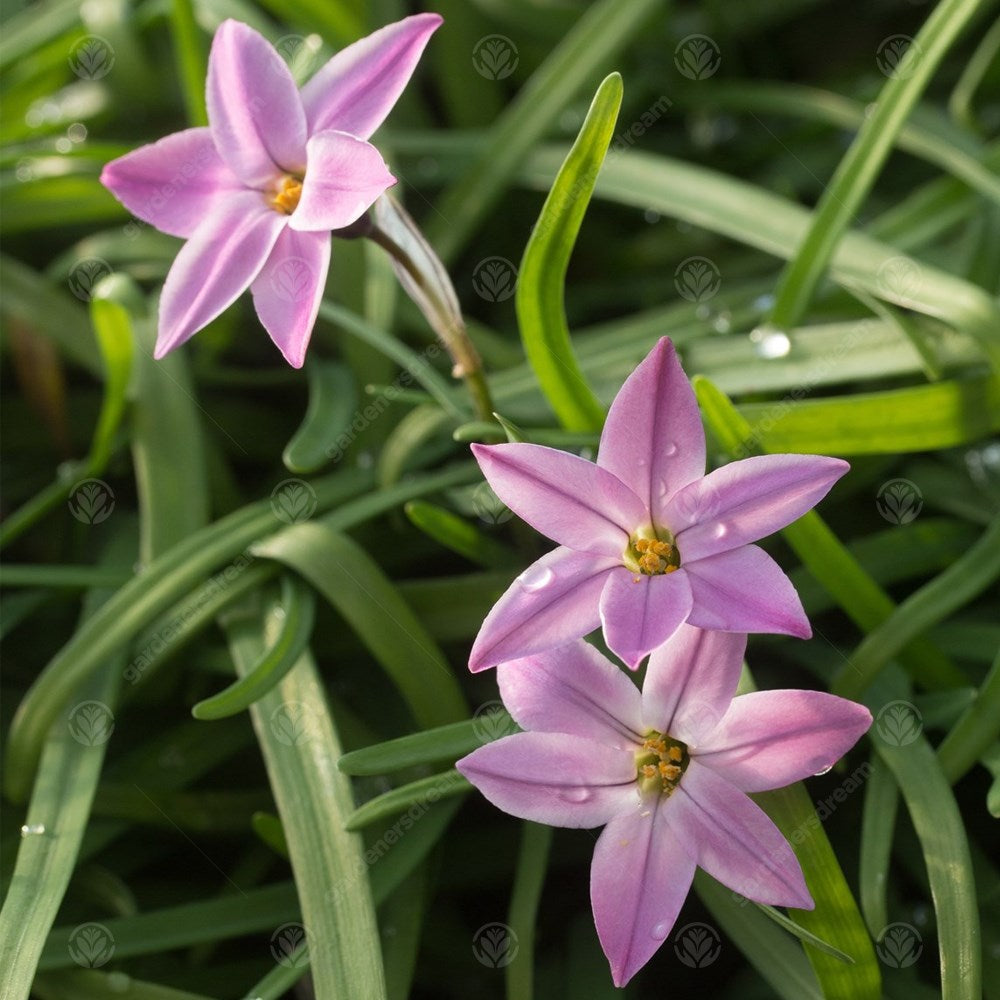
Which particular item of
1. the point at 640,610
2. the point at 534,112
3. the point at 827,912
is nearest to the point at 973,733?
the point at 827,912

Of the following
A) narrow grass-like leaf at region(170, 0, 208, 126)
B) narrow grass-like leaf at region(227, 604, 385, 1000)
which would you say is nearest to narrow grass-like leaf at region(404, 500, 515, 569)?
narrow grass-like leaf at region(227, 604, 385, 1000)

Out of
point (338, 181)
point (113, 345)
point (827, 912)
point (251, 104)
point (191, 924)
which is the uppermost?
point (113, 345)

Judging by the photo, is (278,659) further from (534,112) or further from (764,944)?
(534,112)

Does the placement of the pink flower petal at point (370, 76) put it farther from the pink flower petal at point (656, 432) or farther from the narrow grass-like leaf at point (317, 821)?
the narrow grass-like leaf at point (317, 821)

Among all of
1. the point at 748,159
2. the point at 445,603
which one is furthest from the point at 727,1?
the point at 445,603

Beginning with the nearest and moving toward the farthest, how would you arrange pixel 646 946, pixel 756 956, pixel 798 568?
pixel 646 946 < pixel 756 956 < pixel 798 568

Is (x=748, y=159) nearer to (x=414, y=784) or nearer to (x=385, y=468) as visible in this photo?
(x=385, y=468)
